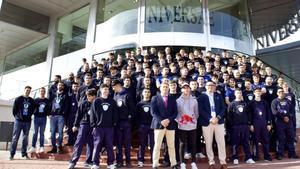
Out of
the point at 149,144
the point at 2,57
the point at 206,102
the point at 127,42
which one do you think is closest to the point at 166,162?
the point at 149,144

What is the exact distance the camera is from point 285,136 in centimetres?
701

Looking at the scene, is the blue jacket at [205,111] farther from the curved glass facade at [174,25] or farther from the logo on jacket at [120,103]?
the curved glass facade at [174,25]

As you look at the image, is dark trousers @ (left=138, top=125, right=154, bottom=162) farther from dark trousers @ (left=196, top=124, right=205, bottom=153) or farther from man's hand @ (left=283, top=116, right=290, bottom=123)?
man's hand @ (left=283, top=116, right=290, bottom=123)

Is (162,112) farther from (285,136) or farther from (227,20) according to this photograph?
(227,20)

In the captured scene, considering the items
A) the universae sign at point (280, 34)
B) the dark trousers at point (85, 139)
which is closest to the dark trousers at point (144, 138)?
the dark trousers at point (85, 139)

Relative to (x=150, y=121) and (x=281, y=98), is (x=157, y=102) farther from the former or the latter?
(x=281, y=98)

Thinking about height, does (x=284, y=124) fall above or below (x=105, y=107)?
below

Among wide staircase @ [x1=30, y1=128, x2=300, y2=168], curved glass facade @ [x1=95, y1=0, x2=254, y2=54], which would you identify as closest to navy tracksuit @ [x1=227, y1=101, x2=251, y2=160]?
wide staircase @ [x1=30, y1=128, x2=300, y2=168]

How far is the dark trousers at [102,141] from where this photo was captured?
5.61 meters

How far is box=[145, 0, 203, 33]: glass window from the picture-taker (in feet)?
43.0

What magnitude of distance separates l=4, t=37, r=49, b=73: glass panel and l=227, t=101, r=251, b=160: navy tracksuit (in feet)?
45.6

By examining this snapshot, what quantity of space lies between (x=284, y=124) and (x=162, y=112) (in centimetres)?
334

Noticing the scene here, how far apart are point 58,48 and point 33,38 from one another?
2857mm

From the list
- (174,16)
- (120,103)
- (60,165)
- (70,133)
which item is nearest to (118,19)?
(174,16)
